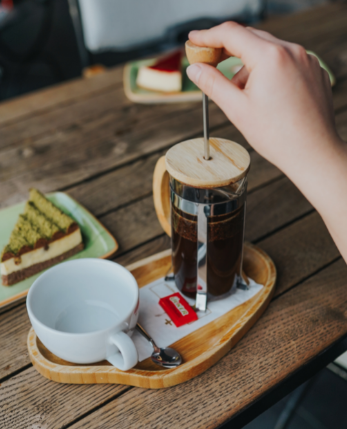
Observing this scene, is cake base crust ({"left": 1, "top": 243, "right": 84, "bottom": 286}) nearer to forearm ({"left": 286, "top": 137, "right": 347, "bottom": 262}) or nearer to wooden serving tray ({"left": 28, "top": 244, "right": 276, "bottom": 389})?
wooden serving tray ({"left": 28, "top": 244, "right": 276, "bottom": 389})

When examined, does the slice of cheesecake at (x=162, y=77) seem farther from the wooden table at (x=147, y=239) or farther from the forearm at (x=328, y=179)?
the forearm at (x=328, y=179)

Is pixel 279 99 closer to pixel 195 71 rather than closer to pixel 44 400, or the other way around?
pixel 195 71

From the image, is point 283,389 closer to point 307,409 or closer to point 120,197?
point 120,197

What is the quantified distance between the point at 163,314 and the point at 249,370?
0.45 ft

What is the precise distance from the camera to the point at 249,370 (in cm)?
53

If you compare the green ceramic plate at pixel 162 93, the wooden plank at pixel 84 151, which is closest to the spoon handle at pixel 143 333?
the wooden plank at pixel 84 151

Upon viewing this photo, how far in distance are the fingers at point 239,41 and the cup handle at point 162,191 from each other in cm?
18

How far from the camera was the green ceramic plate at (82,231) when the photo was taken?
0.67 meters

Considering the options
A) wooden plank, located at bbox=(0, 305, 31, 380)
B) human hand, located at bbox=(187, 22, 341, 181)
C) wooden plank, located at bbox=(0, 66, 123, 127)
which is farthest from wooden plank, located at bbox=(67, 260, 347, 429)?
wooden plank, located at bbox=(0, 66, 123, 127)

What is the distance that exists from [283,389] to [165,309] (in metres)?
0.18

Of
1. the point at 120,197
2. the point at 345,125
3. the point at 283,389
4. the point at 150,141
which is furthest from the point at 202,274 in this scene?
the point at 345,125

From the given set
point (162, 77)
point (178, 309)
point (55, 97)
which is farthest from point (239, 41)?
point (55, 97)

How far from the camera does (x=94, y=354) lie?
50cm

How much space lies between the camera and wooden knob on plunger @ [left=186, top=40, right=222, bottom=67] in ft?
1.54
